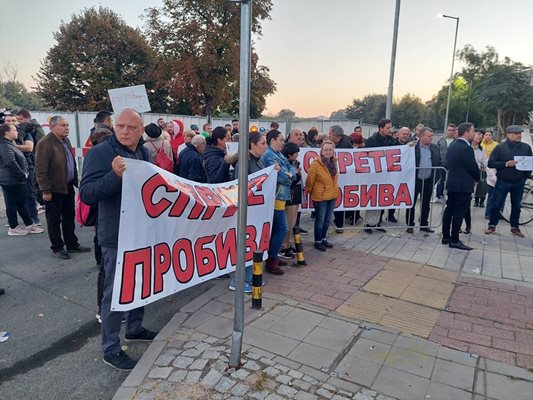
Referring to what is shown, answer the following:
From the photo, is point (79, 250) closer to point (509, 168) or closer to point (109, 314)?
point (109, 314)

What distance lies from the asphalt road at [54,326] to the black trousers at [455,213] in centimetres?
428

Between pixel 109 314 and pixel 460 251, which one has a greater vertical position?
pixel 109 314

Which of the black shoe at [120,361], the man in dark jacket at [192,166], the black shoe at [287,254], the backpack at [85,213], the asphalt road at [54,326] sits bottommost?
the asphalt road at [54,326]

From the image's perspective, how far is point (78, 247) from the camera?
6.25 meters

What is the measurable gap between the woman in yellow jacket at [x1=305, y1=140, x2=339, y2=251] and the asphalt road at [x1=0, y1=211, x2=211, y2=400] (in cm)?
227

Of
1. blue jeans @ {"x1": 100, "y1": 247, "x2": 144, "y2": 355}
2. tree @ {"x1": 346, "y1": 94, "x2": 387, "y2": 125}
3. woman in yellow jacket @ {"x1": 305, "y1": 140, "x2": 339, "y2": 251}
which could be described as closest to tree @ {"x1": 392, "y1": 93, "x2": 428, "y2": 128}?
tree @ {"x1": 346, "y1": 94, "x2": 387, "y2": 125}

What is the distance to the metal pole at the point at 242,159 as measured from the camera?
268 centimetres

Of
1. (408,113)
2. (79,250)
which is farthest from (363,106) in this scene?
(79,250)

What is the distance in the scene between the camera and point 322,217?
6.41 metres

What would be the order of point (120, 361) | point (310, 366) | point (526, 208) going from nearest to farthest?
point (310, 366) → point (120, 361) → point (526, 208)

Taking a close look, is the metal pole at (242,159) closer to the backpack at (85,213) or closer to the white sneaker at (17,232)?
the backpack at (85,213)


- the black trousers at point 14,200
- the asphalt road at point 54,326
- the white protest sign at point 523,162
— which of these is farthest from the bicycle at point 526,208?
the black trousers at point 14,200

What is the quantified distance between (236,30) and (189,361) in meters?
33.2

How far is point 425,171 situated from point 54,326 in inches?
259
